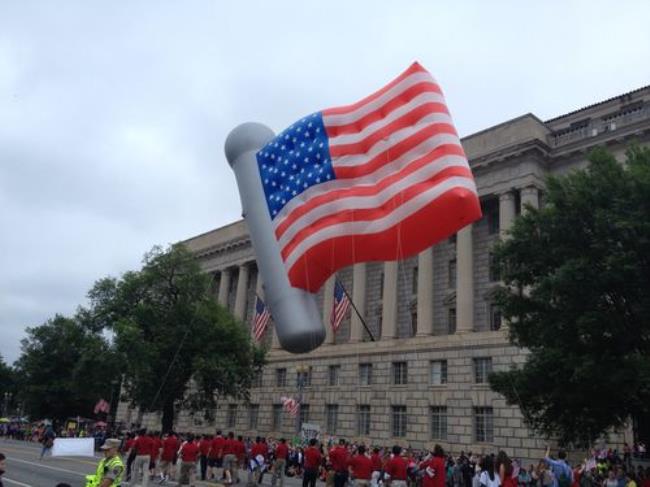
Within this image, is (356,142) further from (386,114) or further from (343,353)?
(343,353)

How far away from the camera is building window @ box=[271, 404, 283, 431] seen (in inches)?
2047

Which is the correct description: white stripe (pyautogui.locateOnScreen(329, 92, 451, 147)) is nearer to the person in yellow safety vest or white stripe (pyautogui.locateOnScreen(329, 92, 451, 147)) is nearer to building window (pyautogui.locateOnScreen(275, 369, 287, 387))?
the person in yellow safety vest

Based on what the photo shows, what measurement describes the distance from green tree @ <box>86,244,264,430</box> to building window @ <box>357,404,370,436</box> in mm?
7910

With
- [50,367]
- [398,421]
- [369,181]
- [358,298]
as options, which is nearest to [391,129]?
[369,181]

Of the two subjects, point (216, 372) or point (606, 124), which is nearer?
point (216, 372)

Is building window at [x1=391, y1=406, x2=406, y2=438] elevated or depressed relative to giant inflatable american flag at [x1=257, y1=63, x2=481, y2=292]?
depressed

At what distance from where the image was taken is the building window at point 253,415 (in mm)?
54681

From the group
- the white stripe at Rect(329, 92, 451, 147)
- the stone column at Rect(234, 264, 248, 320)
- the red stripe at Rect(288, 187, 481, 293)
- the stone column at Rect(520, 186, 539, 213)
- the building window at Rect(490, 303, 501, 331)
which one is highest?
the stone column at Rect(520, 186, 539, 213)

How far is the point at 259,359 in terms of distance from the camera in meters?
43.2

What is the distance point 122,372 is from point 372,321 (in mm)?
18898

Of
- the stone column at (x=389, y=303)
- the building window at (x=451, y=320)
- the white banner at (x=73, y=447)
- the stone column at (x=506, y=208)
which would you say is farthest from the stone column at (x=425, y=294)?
the white banner at (x=73, y=447)

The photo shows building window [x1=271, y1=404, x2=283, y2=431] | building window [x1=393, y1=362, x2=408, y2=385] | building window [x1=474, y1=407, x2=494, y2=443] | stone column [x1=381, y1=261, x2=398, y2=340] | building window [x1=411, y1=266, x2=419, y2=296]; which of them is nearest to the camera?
building window [x1=474, y1=407, x2=494, y2=443]

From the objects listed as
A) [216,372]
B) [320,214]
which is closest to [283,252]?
[320,214]

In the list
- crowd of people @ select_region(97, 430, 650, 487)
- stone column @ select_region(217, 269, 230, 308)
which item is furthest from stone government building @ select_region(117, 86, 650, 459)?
stone column @ select_region(217, 269, 230, 308)
